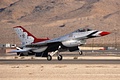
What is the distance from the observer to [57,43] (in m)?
50.9

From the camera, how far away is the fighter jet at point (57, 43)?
5009cm

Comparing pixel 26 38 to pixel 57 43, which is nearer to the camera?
pixel 57 43

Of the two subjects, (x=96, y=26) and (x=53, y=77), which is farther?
(x=96, y=26)

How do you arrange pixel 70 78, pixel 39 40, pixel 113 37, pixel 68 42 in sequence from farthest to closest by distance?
1. pixel 113 37
2. pixel 39 40
3. pixel 68 42
4. pixel 70 78

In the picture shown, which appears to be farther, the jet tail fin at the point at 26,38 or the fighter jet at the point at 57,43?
the jet tail fin at the point at 26,38

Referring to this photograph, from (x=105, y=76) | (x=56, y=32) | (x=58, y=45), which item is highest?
(x=56, y=32)

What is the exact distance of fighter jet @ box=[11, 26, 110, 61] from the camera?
50.1 metres

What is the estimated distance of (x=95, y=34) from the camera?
2012 inches

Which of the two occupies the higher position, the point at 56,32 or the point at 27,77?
the point at 56,32

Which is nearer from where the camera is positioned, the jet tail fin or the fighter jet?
the fighter jet

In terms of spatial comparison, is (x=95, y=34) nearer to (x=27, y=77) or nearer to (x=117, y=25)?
(x=27, y=77)

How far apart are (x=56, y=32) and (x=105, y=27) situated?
23344 mm

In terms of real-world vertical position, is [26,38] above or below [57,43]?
above

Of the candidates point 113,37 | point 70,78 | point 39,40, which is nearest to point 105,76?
point 70,78
